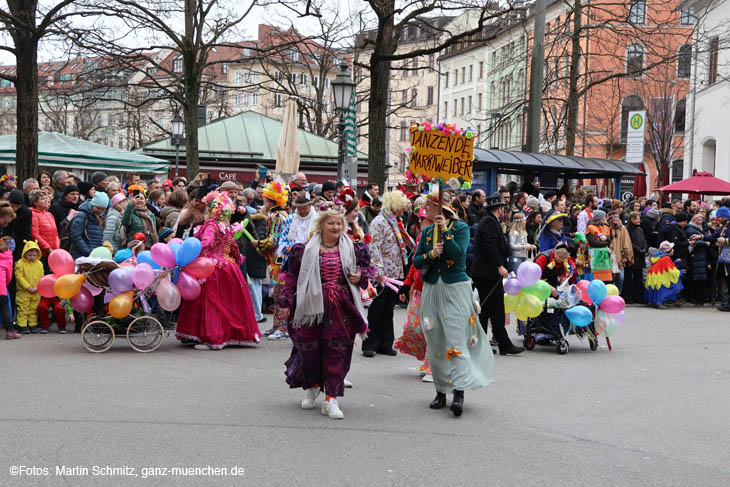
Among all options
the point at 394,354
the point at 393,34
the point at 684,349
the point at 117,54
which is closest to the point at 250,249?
the point at 394,354

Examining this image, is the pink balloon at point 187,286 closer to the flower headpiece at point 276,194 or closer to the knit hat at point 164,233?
the flower headpiece at point 276,194

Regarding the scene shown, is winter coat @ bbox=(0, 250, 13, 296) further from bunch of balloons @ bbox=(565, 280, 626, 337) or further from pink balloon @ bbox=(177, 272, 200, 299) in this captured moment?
bunch of balloons @ bbox=(565, 280, 626, 337)

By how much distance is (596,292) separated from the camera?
10891 mm

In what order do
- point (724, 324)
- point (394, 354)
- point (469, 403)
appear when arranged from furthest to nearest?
point (724, 324), point (394, 354), point (469, 403)

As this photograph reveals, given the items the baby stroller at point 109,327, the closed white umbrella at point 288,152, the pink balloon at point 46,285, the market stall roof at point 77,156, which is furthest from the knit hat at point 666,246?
the market stall roof at point 77,156

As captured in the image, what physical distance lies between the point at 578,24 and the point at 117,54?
13.4 m

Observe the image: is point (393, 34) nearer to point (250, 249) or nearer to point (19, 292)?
point (250, 249)

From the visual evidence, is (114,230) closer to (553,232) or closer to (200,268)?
(200,268)

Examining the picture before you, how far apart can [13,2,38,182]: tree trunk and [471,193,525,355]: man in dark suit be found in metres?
9.96

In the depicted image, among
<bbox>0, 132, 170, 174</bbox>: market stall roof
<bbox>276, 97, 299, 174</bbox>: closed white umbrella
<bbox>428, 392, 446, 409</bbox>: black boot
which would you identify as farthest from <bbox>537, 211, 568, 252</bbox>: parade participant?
<bbox>0, 132, 170, 174</bbox>: market stall roof

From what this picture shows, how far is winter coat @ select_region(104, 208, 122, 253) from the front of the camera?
11.6 m

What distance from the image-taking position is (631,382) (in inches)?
348

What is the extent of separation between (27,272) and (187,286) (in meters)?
2.60

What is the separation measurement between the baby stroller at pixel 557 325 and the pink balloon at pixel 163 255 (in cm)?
446
